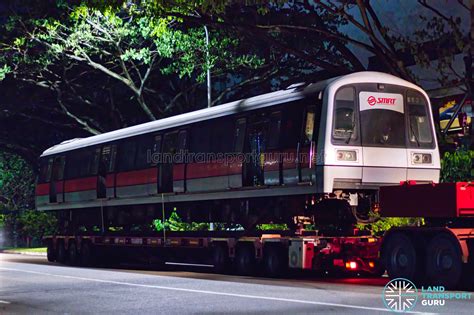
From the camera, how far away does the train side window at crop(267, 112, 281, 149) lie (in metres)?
21.8

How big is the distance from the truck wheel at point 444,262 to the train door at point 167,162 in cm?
1106

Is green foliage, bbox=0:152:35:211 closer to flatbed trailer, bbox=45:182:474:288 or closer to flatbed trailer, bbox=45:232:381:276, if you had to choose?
flatbed trailer, bbox=45:232:381:276

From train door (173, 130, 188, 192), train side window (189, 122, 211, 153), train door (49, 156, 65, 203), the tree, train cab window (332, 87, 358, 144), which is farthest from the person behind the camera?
the tree

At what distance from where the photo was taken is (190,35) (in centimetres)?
3738

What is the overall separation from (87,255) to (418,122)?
14399 millimetres

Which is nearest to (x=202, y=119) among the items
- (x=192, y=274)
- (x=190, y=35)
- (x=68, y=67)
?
(x=192, y=274)

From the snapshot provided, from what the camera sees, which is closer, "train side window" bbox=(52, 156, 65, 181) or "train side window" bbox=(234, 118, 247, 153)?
"train side window" bbox=(234, 118, 247, 153)


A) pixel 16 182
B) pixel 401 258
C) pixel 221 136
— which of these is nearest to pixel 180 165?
pixel 221 136

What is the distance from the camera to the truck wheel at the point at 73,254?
3225 cm

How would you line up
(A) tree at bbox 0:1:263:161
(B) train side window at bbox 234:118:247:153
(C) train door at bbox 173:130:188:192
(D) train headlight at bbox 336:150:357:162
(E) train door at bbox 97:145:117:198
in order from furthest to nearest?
(A) tree at bbox 0:1:263:161, (E) train door at bbox 97:145:117:198, (C) train door at bbox 173:130:188:192, (B) train side window at bbox 234:118:247:153, (D) train headlight at bbox 336:150:357:162

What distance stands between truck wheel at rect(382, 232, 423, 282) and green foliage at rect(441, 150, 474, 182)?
19.4 feet

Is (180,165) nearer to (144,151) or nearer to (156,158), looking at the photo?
(156,158)

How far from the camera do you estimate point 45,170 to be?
1407 inches

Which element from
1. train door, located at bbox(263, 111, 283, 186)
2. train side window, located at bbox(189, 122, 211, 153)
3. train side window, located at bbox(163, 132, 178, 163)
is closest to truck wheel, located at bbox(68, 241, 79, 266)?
train side window, located at bbox(163, 132, 178, 163)
